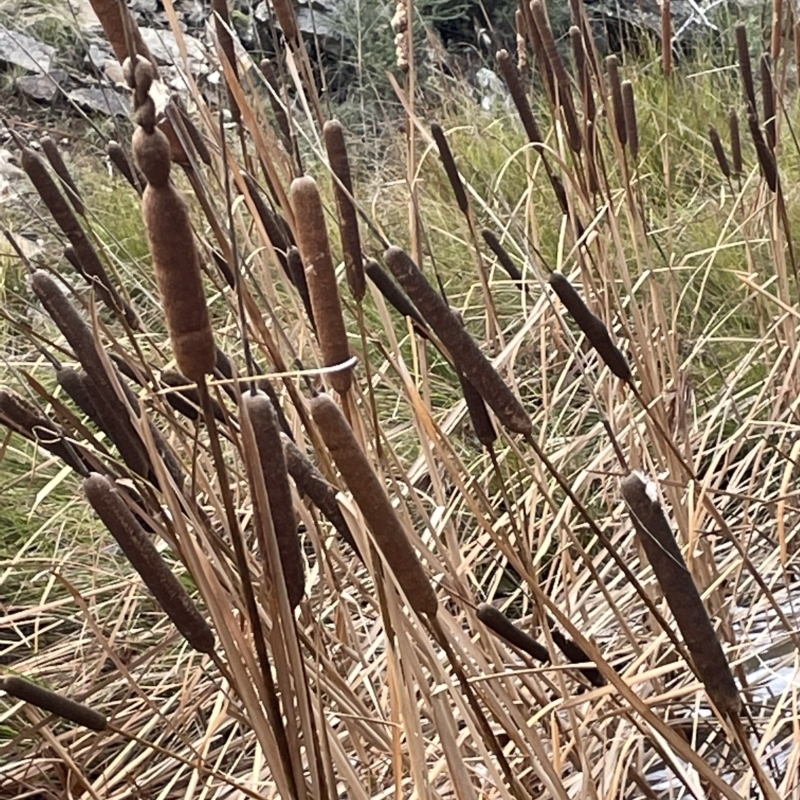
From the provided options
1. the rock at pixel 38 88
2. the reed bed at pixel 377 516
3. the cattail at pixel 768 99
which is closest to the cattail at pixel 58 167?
the reed bed at pixel 377 516

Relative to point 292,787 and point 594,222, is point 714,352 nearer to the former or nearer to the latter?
point 594,222

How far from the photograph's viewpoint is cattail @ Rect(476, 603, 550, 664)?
551 mm

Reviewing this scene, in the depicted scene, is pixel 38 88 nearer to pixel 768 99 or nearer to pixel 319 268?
pixel 768 99

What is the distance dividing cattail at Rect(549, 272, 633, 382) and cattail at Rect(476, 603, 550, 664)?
16 cm

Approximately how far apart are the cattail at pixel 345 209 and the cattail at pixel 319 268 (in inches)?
6.2

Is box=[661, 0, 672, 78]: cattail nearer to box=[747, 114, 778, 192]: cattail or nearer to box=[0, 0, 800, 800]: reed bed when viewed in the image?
box=[0, 0, 800, 800]: reed bed

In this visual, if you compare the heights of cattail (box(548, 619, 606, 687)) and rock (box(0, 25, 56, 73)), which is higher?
rock (box(0, 25, 56, 73))

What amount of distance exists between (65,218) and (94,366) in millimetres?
163

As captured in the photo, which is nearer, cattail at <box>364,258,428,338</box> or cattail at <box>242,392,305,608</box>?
cattail at <box>242,392,305,608</box>

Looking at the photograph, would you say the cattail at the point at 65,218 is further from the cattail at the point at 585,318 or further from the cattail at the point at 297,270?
the cattail at the point at 585,318

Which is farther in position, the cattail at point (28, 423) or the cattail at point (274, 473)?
the cattail at point (28, 423)

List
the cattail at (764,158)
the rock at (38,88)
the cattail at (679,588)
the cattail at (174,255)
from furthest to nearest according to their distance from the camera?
the rock at (38,88) < the cattail at (764,158) < the cattail at (679,588) < the cattail at (174,255)

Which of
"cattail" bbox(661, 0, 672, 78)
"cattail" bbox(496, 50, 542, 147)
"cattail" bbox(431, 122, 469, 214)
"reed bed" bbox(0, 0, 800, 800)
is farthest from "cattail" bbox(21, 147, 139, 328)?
"cattail" bbox(661, 0, 672, 78)

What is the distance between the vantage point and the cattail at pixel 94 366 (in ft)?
1.65
